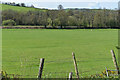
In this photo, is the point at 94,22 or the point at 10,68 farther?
the point at 94,22

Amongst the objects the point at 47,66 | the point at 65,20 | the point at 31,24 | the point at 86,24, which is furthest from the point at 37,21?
the point at 47,66

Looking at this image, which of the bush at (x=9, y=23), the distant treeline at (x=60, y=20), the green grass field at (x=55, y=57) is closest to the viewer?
the green grass field at (x=55, y=57)

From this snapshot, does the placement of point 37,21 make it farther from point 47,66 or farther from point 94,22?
point 47,66

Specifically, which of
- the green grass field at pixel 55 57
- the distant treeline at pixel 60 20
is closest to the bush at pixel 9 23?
the distant treeline at pixel 60 20

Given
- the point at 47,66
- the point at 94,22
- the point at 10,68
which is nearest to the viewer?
the point at 10,68

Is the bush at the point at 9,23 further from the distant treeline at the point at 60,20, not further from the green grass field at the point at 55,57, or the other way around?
the green grass field at the point at 55,57

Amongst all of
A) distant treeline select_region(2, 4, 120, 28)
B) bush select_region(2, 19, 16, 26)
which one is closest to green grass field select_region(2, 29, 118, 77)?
distant treeline select_region(2, 4, 120, 28)

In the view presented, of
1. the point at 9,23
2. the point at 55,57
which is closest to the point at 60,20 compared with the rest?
the point at 9,23

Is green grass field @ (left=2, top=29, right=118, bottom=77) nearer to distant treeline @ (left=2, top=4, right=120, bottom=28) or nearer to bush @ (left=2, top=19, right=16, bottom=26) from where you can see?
distant treeline @ (left=2, top=4, right=120, bottom=28)

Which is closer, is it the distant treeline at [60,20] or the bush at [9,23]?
the distant treeline at [60,20]

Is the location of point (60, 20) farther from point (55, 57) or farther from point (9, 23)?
point (55, 57)

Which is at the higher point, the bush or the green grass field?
the bush

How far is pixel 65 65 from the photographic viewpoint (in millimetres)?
16016

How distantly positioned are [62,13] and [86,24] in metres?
13.9
